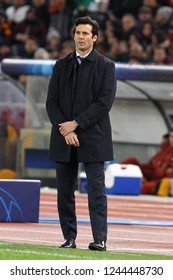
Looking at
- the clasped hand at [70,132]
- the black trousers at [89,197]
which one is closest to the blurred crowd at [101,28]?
the black trousers at [89,197]

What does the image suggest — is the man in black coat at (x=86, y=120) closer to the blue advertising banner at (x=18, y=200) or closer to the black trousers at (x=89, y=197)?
the black trousers at (x=89, y=197)

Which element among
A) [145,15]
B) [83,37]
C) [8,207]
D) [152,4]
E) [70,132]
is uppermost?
[83,37]

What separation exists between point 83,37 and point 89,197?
1.52 m

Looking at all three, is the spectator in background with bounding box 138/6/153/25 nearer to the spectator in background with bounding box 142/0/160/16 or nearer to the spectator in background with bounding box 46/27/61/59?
the spectator in background with bounding box 142/0/160/16

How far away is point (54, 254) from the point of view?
38.1 ft

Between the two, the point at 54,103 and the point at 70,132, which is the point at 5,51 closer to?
the point at 54,103

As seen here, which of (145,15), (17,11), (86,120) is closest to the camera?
(86,120)

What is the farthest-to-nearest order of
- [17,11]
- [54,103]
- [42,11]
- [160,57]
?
[17,11], [42,11], [160,57], [54,103]

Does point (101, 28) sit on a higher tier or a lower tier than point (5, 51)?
higher

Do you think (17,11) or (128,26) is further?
(17,11)

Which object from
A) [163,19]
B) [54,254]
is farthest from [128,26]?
[54,254]

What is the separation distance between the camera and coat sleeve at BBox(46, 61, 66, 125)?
493 inches

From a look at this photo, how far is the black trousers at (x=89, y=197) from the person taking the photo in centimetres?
1248

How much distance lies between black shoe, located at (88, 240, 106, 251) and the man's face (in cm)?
183
